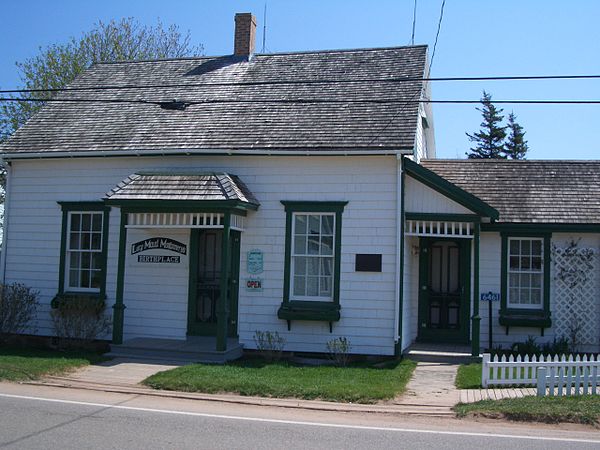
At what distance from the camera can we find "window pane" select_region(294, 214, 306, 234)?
14.7 metres

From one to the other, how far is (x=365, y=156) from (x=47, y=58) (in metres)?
21.4

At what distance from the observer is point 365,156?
1423 centimetres

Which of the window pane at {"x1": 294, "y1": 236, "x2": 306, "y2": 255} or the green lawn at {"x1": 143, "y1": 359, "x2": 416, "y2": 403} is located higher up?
the window pane at {"x1": 294, "y1": 236, "x2": 306, "y2": 255}

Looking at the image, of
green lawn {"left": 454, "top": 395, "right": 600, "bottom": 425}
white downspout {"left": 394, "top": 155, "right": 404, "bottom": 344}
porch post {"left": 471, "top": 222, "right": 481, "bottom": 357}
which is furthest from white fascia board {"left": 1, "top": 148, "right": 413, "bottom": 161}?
green lawn {"left": 454, "top": 395, "right": 600, "bottom": 425}

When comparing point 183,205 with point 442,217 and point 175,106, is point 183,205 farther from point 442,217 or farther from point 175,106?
point 442,217

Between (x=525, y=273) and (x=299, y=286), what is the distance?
5236mm

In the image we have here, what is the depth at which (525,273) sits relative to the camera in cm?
1541

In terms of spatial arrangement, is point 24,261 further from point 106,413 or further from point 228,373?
point 106,413

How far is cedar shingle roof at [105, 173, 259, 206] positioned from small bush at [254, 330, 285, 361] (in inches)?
111

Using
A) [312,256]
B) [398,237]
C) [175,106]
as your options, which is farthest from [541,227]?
[175,106]

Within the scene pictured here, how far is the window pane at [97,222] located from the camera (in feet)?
52.0

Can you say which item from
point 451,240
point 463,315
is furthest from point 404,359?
point 451,240

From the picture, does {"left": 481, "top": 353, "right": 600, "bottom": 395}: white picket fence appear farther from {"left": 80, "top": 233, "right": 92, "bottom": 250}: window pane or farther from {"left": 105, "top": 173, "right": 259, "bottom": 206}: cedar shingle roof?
{"left": 80, "top": 233, "right": 92, "bottom": 250}: window pane

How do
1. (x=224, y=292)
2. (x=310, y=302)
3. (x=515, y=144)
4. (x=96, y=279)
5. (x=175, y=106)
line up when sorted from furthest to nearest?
1. (x=515, y=144)
2. (x=175, y=106)
3. (x=96, y=279)
4. (x=310, y=302)
5. (x=224, y=292)
